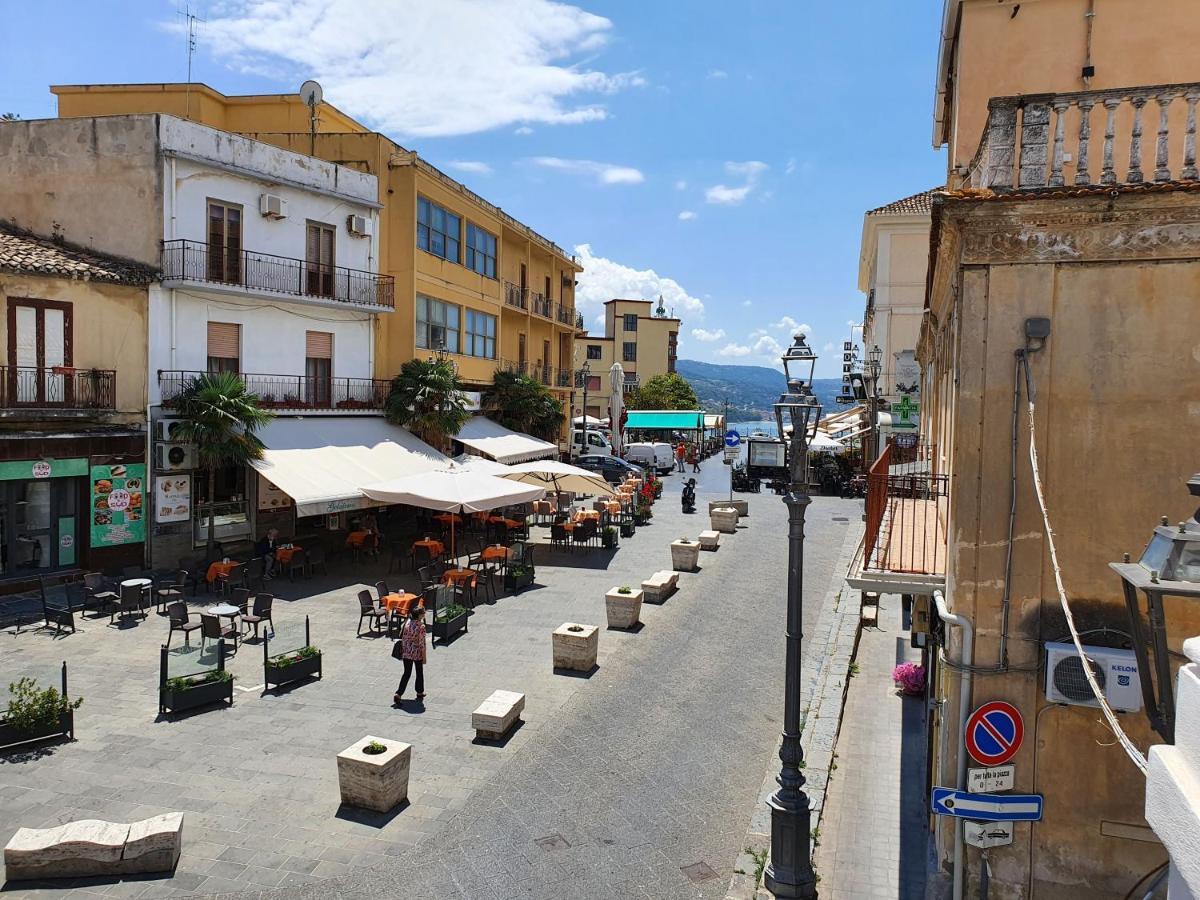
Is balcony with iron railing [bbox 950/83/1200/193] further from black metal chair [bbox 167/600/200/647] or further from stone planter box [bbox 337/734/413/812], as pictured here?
black metal chair [bbox 167/600/200/647]

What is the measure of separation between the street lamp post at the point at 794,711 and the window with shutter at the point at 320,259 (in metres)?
19.4

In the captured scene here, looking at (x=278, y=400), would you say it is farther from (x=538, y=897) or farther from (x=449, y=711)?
(x=538, y=897)

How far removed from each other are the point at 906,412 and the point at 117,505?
19.6 m

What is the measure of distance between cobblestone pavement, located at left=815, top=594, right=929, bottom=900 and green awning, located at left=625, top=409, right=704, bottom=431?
45.4 m

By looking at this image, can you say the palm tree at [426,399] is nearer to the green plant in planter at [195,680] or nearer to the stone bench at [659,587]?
the stone bench at [659,587]

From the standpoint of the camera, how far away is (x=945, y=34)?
1197cm

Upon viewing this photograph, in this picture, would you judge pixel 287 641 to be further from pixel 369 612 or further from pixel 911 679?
pixel 911 679

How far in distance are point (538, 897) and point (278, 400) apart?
1858cm

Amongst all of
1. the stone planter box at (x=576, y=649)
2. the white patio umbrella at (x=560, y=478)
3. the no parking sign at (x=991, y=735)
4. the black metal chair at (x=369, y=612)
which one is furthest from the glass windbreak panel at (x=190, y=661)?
the white patio umbrella at (x=560, y=478)

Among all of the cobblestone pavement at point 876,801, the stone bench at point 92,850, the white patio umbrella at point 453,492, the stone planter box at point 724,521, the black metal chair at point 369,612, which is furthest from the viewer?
the stone planter box at point 724,521

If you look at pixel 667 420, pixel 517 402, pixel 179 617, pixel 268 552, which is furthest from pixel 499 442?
pixel 667 420

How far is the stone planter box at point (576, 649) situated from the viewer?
12742 millimetres

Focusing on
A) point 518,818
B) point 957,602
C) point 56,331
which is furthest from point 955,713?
point 56,331

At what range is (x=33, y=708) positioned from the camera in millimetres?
9508
